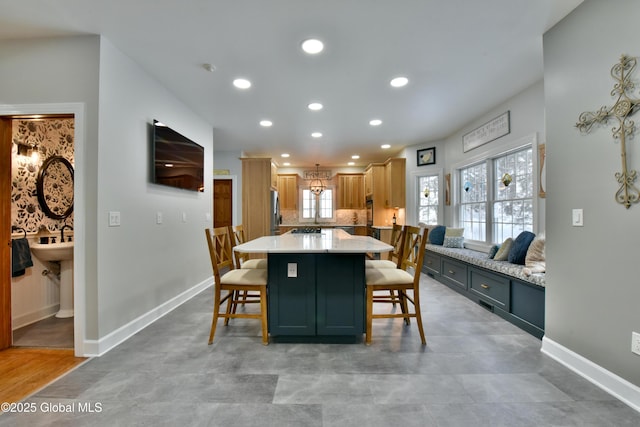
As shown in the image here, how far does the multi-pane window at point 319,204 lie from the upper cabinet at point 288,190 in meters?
0.54

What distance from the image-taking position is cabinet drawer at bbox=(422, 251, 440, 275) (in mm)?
4484

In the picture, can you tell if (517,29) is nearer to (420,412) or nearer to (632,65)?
(632,65)

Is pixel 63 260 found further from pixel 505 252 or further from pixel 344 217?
pixel 344 217

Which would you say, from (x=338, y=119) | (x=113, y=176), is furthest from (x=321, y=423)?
(x=338, y=119)

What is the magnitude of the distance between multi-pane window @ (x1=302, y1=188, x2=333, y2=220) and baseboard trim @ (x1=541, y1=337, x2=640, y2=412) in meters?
6.08

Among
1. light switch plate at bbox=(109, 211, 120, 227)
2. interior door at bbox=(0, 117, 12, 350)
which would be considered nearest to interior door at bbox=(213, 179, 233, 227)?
light switch plate at bbox=(109, 211, 120, 227)

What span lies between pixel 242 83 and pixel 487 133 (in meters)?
3.36

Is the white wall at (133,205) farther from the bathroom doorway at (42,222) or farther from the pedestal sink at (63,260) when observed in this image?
the pedestal sink at (63,260)

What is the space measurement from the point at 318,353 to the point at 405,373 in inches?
26.5

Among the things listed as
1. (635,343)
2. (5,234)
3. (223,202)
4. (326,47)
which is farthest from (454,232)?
(5,234)

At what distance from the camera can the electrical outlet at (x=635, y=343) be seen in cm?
152

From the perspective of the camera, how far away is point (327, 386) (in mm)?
1726

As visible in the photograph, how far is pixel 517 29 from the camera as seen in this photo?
210cm

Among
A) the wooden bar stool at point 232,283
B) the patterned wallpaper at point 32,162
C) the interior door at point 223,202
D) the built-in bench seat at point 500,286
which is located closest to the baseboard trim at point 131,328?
the wooden bar stool at point 232,283
